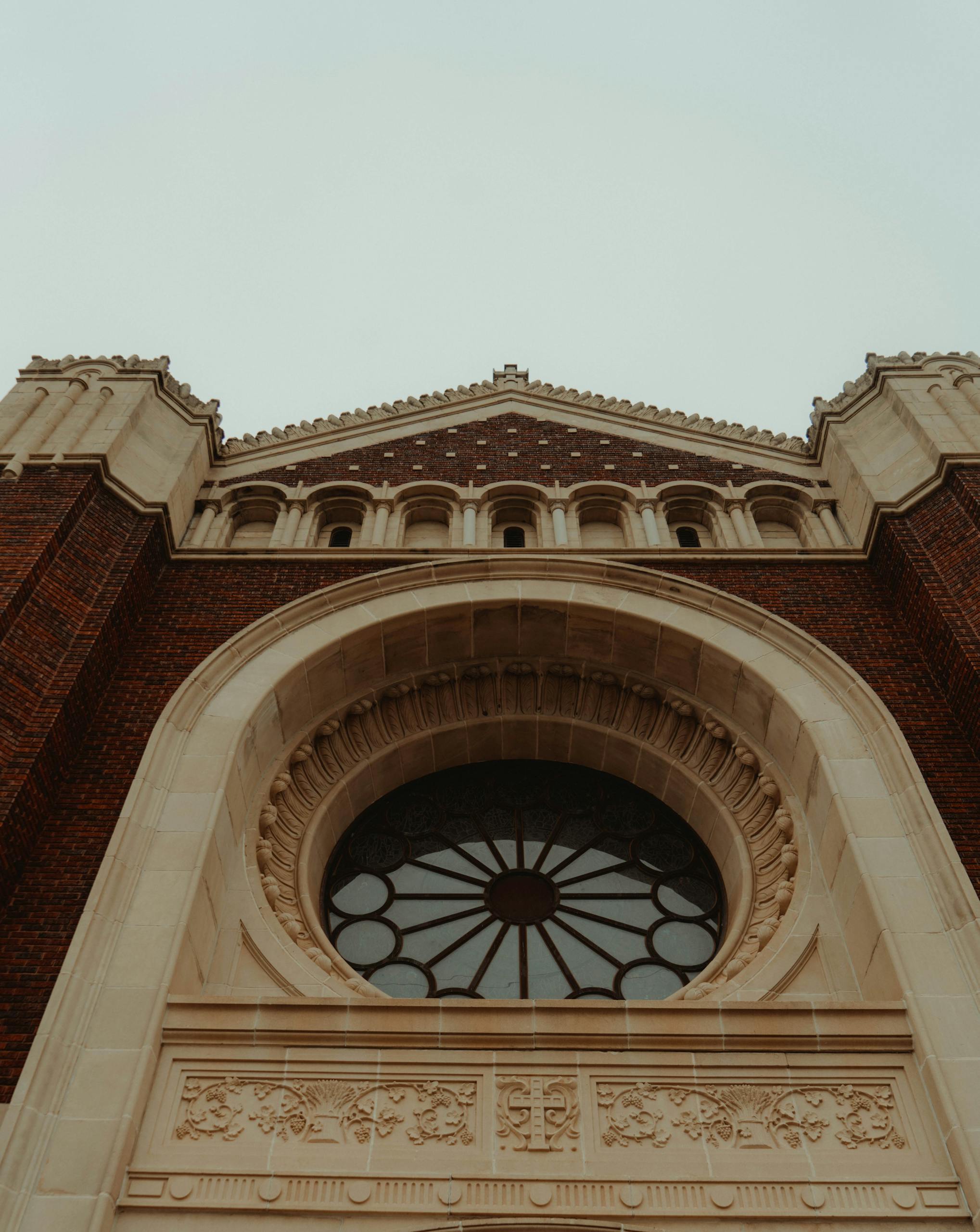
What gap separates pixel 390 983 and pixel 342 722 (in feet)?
9.76

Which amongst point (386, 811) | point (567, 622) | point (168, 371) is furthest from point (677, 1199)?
point (168, 371)

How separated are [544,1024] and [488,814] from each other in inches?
157

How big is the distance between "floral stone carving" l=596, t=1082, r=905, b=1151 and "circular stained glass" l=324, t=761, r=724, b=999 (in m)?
1.98

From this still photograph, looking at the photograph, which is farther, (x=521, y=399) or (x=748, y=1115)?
(x=521, y=399)

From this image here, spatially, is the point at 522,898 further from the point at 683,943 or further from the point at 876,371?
the point at 876,371

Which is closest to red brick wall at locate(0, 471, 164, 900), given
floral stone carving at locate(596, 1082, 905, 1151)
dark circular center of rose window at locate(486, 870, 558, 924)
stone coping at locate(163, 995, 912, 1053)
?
stone coping at locate(163, 995, 912, 1053)

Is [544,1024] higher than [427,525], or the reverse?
[427,525]

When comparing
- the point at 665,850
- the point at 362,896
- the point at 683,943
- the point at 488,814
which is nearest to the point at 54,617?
the point at 362,896

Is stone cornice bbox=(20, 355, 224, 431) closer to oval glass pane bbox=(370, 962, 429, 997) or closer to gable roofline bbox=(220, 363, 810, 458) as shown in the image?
gable roofline bbox=(220, 363, 810, 458)

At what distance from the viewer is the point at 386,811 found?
1264 centimetres

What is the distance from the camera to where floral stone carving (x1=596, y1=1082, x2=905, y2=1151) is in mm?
8203

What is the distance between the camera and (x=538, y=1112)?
838cm

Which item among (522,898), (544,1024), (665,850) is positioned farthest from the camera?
(665,850)

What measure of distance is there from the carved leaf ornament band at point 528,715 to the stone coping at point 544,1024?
89cm
